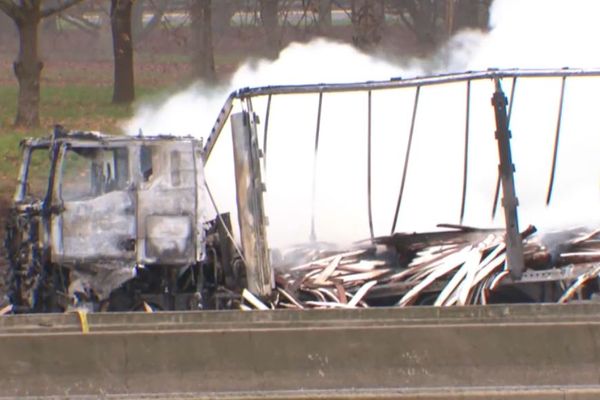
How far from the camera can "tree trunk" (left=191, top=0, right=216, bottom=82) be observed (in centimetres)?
3712

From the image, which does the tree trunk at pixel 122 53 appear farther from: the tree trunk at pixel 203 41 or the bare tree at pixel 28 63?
the bare tree at pixel 28 63

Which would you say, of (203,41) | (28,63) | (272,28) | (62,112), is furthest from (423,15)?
(28,63)

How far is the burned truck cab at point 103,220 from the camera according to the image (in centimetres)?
1338

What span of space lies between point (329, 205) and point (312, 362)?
554cm

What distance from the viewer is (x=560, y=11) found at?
63.7ft

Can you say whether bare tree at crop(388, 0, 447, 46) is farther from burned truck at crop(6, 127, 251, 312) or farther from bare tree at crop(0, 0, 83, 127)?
burned truck at crop(6, 127, 251, 312)

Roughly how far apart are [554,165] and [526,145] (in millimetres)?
347

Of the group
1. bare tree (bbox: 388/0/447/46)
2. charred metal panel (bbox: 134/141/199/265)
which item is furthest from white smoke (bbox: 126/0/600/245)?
bare tree (bbox: 388/0/447/46)

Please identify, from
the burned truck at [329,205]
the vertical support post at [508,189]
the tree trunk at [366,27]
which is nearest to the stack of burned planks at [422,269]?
the burned truck at [329,205]

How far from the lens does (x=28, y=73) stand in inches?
1158

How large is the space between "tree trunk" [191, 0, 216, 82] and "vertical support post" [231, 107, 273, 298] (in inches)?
897

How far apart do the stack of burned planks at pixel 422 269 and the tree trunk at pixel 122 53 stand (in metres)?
20.3

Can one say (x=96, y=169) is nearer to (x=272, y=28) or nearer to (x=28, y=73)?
(x=28, y=73)

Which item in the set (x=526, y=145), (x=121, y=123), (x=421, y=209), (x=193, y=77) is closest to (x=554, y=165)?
(x=526, y=145)
